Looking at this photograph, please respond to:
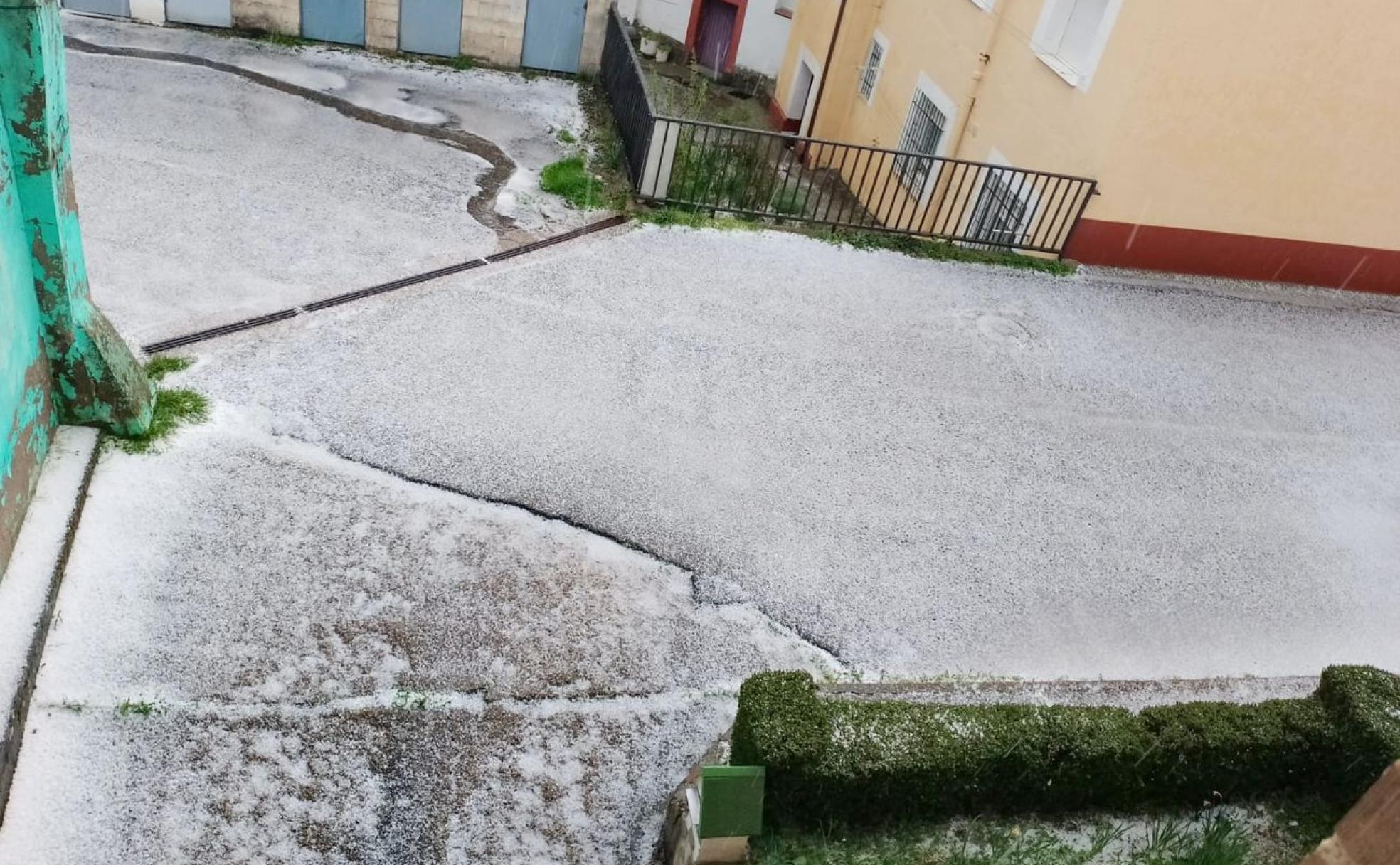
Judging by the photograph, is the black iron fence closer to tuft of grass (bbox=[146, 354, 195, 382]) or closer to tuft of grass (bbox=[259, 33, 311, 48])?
tuft of grass (bbox=[259, 33, 311, 48])

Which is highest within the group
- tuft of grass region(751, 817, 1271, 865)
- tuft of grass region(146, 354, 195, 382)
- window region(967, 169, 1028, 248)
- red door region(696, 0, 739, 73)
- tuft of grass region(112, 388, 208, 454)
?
window region(967, 169, 1028, 248)

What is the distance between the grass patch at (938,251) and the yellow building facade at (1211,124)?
0.42 metres

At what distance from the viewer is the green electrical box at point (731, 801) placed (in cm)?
369

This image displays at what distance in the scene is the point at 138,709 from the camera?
14.0 ft

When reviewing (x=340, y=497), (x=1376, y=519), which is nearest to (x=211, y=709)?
(x=340, y=497)

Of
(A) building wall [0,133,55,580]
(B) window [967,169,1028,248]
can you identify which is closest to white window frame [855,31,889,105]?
(B) window [967,169,1028,248]

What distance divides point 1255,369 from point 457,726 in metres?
7.66

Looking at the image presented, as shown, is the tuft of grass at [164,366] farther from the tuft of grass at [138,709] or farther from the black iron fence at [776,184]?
the black iron fence at [776,184]

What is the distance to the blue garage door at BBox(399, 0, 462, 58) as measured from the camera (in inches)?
468

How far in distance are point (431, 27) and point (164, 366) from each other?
7349 mm

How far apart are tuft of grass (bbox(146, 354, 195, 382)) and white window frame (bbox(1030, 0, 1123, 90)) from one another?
827cm

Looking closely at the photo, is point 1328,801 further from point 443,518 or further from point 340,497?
point 340,497

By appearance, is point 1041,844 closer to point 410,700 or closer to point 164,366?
point 410,700

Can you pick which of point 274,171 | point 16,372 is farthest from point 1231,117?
point 16,372
